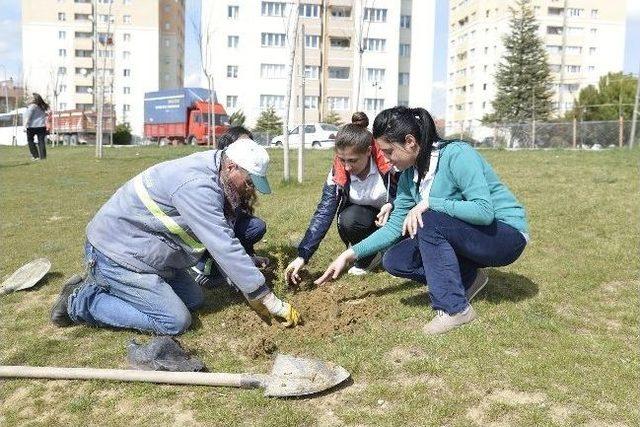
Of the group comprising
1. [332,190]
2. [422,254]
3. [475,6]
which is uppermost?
[475,6]

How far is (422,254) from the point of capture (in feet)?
12.4

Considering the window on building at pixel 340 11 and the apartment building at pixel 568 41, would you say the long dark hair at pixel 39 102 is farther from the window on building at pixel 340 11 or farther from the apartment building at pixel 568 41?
the apartment building at pixel 568 41

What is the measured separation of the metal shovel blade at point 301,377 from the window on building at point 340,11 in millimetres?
55923

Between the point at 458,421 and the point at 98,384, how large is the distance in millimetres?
1919

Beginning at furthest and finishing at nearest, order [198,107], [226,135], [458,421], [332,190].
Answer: [198,107] → [226,135] → [332,190] → [458,421]

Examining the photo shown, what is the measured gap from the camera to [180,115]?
41219 mm

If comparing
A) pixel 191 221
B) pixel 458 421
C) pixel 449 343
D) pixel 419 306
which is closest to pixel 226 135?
pixel 191 221

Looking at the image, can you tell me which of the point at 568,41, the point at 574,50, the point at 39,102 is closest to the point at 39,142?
the point at 39,102

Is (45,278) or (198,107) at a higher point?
(198,107)

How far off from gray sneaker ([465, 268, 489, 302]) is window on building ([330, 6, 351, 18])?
180 ft

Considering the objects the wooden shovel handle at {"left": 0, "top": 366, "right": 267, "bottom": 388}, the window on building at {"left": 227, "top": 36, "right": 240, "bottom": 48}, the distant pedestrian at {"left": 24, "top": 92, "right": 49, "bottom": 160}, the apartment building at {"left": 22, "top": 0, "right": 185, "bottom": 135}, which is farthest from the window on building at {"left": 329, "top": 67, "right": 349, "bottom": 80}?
the wooden shovel handle at {"left": 0, "top": 366, "right": 267, "bottom": 388}

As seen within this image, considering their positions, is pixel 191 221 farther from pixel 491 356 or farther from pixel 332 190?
pixel 491 356

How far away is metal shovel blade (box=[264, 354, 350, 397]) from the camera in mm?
3119

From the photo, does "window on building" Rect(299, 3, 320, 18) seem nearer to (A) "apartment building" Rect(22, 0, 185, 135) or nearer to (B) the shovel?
(A) "apartment building" Rect(22, 0, 185, 135)
